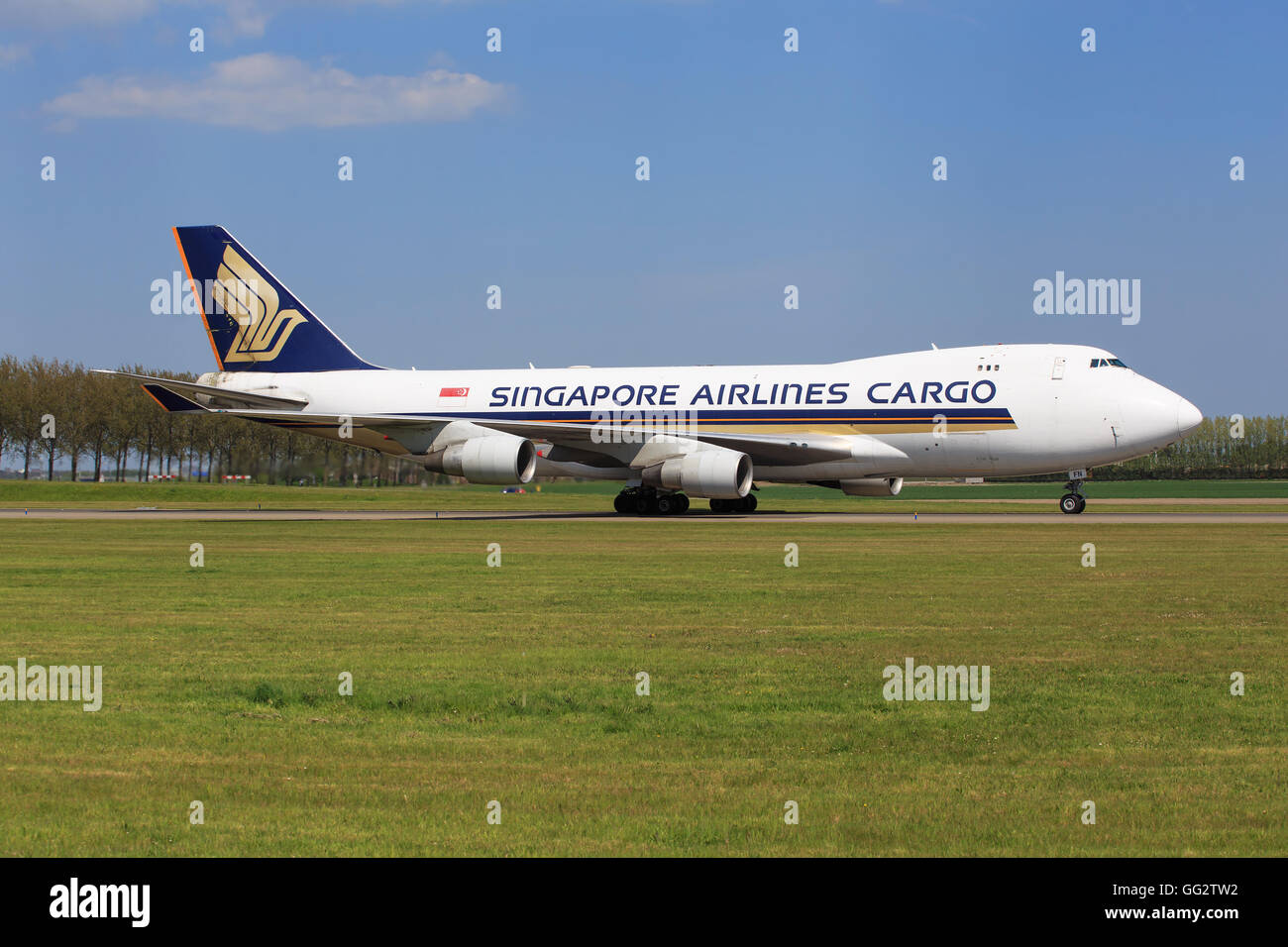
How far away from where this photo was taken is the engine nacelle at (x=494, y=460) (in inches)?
1657

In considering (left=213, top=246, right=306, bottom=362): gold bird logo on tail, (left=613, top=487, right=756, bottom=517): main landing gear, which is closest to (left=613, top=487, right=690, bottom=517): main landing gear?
(left=613, top=487, right=756, bottom=517): main landing gear

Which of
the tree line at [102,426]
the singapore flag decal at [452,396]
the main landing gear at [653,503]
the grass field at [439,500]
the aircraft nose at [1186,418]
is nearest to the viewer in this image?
the aircraft nose at [1186,418]

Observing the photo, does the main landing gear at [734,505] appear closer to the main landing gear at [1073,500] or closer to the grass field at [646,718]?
the main landing gear at [1073,500]

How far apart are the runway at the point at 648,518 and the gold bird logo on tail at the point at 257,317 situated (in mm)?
6498

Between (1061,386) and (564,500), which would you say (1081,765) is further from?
(564,500)

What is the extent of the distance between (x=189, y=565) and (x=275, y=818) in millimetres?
17548

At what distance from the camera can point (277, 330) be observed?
51.3m

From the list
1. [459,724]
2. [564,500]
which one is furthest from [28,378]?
[459,724]

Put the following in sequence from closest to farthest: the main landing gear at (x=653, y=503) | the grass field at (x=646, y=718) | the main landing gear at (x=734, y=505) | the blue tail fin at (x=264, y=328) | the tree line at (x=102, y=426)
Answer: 1. the grass field at (x=646, y=718)
2. the main landing gear at (x=653, y=503)
3. the main landing gear at (x=734, y=505)
4. the blue tail fin at (x=264, y=328)
5. the tree line at (x=102, y=426)

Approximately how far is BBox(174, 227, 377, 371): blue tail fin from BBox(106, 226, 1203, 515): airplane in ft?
0.18

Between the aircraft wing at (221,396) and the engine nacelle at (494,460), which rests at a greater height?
the aircraft wing at (221,396)

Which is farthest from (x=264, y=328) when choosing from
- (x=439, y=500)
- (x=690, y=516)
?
(x=690, y=516)

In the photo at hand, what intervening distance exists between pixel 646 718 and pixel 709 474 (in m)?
30.0

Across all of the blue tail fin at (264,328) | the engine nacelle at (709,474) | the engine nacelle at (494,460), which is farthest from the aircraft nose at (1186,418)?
the blue tail fin at (264,328)
